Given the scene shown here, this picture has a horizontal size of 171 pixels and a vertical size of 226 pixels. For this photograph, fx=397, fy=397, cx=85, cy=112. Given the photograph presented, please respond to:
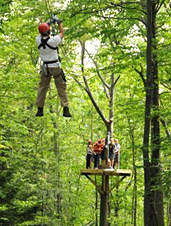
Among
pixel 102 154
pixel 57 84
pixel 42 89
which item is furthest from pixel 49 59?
pixel 102 154

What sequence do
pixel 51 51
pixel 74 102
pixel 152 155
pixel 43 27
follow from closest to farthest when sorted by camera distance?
pixel 43 27, pixel 51 51, pixel 152 155, pixel 74 102

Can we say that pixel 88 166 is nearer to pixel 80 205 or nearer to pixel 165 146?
pixel 165 146

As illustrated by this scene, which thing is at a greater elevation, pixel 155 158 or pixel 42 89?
pixel 42 89

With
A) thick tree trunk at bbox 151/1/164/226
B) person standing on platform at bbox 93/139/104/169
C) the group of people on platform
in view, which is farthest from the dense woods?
person standing on platform at bbox 93/139/104/169

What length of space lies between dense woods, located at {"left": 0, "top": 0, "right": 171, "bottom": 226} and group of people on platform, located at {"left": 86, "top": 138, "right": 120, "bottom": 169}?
860mm

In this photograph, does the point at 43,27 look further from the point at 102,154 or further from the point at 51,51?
the point at 102,154

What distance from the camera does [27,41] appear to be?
1552 centimetres

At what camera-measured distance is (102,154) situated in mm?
13398

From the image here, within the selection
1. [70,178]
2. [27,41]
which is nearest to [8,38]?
[27,41]

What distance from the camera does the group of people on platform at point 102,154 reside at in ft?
43.7

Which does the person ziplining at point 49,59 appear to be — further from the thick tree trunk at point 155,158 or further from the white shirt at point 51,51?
the thick tree trunk at point 155,158

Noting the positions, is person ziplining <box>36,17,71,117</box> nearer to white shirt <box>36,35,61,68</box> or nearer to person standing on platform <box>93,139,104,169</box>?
white shirt <box>36,35,61,68</box>

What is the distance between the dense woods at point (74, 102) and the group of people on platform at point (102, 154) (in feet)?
2.82

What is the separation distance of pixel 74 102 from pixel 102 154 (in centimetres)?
1088
